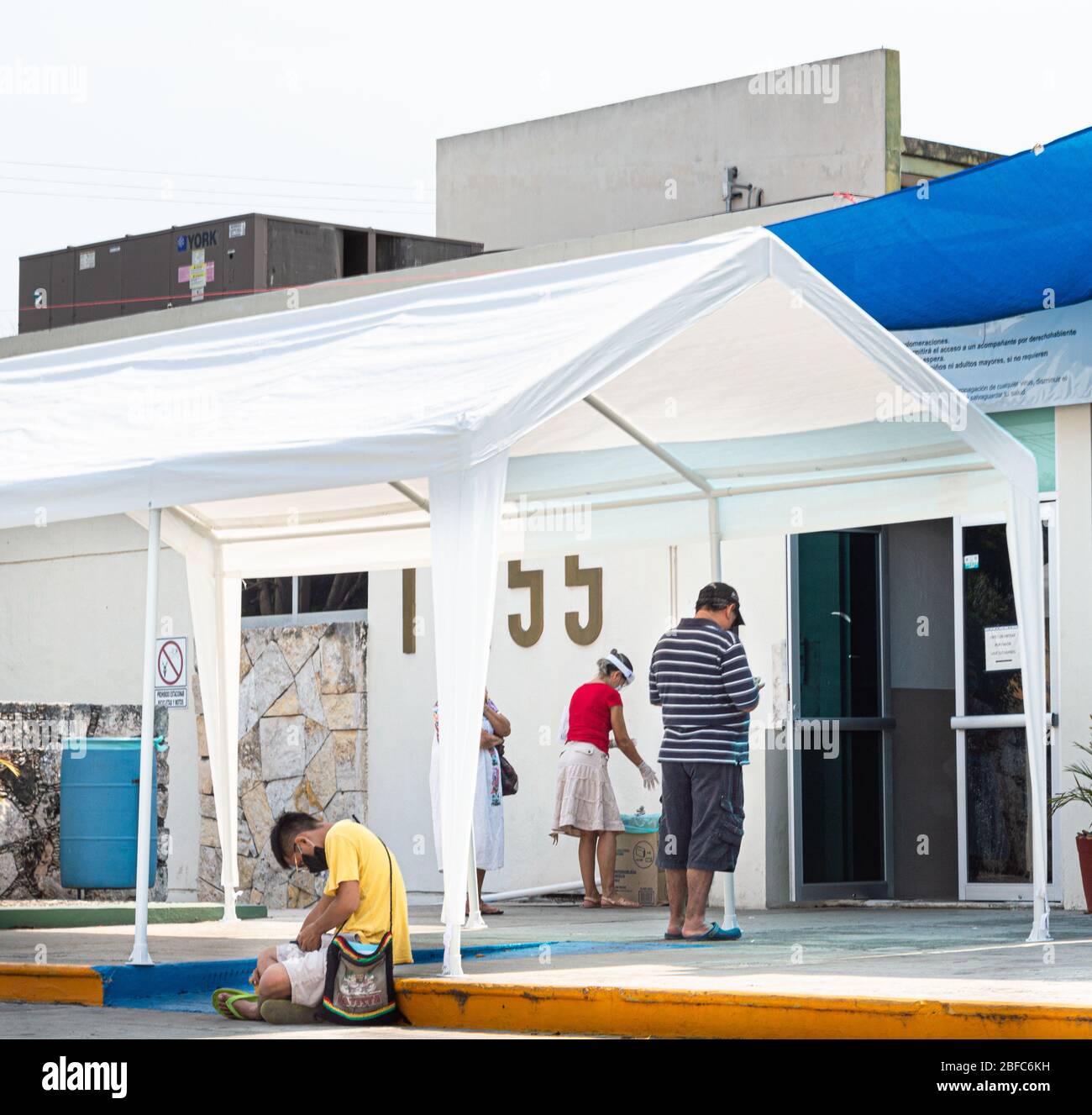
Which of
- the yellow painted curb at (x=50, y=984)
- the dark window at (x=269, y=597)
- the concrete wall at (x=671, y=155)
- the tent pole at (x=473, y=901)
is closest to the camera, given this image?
the yellow painted curb at (x=50, y=984)

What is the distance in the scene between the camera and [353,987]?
786 cm

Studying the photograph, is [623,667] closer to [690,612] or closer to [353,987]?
[690,612]

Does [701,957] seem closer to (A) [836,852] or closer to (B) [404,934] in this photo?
(B) [404,934]

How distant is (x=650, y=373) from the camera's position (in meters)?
9.89

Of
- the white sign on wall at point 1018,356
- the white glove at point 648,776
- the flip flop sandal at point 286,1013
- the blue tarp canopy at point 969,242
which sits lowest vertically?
the flip flop sandal at point 286,1013

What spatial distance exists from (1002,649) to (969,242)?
117 inches

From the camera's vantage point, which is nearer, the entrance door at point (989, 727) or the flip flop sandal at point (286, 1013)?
the flip flop sandal at point (286, 1013)

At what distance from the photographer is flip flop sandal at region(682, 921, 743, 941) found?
1030cm

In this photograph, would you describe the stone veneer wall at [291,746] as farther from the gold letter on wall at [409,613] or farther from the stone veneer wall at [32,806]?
the stone veneer wall at [32,806]

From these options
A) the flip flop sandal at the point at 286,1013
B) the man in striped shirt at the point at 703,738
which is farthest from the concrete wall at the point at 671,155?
the flip flop sandal at the point at 286,1013

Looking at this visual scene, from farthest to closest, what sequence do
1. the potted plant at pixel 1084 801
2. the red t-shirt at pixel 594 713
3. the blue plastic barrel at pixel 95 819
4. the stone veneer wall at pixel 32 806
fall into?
the stone veneer wall at pixel 32 806 < the blue plastic barrel at pixel 95 819 < the red t-shirt at pixel 594 713 < the potted plant at pixel 1084 801

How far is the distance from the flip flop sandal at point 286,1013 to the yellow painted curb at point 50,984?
1.25 m

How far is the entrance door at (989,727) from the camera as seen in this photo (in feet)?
44.4


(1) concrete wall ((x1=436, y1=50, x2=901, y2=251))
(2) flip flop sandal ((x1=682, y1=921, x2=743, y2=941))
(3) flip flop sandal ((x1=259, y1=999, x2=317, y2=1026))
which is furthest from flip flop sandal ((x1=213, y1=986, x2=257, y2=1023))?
(1) concrete wall ((x1=436, y1=50, x2=901, y2=251))
